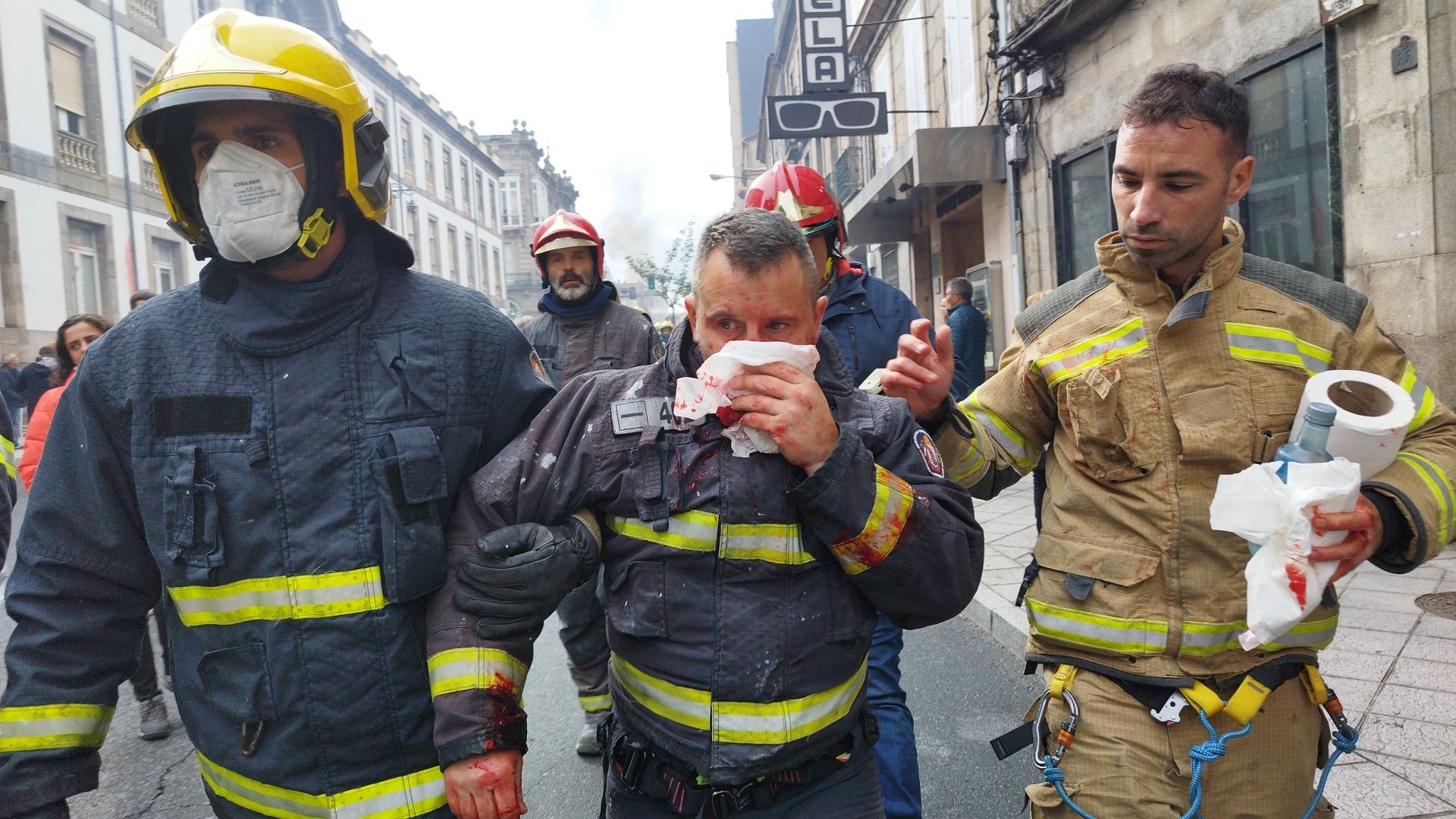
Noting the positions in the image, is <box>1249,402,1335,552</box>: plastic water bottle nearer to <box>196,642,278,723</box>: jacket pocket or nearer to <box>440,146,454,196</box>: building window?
<box>196,642,278,723</box>: jacket pocket

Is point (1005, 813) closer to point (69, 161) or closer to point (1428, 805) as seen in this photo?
point (1428, 805)

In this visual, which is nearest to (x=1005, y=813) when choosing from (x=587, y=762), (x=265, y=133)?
(x=587, y=762)

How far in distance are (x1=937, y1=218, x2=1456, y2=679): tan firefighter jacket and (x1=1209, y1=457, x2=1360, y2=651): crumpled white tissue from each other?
284 mm

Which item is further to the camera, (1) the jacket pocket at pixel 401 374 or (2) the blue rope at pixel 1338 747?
(2) the blue rope at pixel 1338 747

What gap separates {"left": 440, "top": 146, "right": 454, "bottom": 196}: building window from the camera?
4609 cm

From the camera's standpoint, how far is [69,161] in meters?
19.8

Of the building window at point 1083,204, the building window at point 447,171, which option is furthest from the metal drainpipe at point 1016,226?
the building window at point 447,171

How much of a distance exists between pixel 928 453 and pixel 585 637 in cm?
242

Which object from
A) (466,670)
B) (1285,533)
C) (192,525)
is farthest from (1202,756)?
(192,525)

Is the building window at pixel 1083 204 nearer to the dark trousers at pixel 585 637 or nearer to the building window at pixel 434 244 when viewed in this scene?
the dark trousers at pixel 585 637

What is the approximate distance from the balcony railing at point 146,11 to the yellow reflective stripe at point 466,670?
26.7 meters

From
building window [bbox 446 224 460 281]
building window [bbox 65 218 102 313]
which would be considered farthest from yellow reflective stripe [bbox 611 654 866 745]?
building window [bbox 446 224 460 281]

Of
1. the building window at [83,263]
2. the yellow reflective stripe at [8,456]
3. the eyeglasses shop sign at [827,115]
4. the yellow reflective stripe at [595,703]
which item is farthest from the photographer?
the building window at [83,263]

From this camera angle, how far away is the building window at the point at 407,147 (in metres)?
40.5
